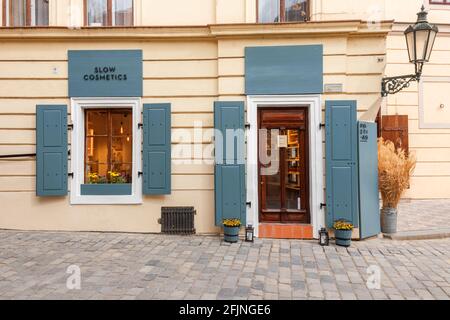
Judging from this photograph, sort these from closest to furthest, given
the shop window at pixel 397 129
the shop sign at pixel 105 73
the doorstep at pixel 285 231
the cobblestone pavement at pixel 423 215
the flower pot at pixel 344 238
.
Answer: the flower pot at pixel 344 238 → the doorstep at pixel 285 231 → the shop sign at pixel 105 73 → the cobblestone pavement at pixel 423 215 → the shop window at pixel 397 129

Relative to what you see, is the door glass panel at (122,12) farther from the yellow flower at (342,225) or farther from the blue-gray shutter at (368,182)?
the yellow flower at (342,225)

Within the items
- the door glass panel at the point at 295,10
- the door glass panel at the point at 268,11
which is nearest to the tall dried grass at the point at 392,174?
the door glass panel at the point at 295,10

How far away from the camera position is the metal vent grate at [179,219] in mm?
6809

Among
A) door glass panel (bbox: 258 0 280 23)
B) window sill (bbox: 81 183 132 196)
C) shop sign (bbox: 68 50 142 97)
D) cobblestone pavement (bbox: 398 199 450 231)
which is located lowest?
cobblestone pavement (bbox: 398 199 450 231)

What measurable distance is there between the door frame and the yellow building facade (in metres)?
0.04

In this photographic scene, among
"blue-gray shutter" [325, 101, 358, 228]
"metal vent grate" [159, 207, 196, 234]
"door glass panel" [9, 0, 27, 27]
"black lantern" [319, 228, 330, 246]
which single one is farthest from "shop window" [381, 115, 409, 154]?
"door glass panel" [9, 0, 27, 27]

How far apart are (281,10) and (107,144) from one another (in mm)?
4957

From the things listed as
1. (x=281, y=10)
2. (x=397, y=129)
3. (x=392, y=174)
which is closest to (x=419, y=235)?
(x=392, y=174)

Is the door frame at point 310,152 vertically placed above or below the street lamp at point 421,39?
below

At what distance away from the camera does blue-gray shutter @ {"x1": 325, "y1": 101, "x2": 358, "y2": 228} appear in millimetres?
6441

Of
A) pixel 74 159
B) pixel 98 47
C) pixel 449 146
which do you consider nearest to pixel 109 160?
pixel 74 159

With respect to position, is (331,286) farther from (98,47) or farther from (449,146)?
(449,146)

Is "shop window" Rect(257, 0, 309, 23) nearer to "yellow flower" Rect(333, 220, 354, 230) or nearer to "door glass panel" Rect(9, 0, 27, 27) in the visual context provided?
"yellow flower" Rect(333, 220, 354, 230)

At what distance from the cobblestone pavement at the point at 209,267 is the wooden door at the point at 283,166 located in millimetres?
756
